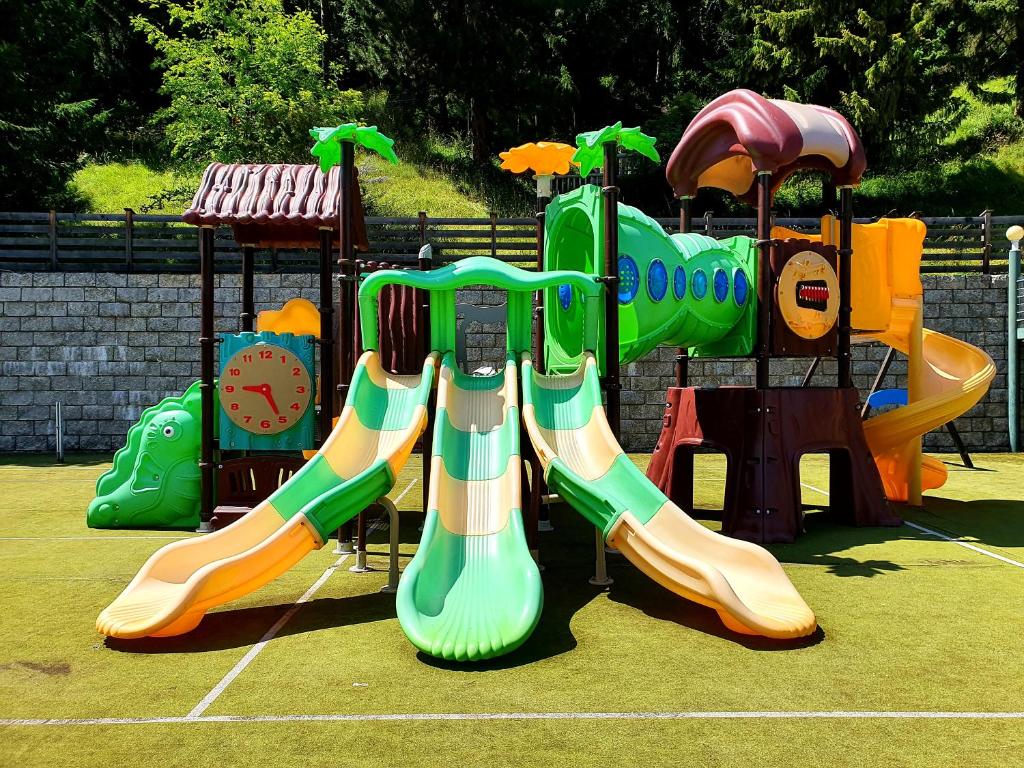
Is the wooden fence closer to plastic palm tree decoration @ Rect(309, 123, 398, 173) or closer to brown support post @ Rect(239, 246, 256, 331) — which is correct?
brown support post @ Rect(239, 246, 256, 331)

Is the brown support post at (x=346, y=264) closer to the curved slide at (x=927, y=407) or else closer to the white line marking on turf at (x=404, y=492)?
the white line marking on turf at (x=404, y=492)

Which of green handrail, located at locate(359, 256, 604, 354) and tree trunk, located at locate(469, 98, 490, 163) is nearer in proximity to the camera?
green handrail, located at locate(359, 256, 604, 354)

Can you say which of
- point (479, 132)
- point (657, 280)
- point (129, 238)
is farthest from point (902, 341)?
point (479, 132)

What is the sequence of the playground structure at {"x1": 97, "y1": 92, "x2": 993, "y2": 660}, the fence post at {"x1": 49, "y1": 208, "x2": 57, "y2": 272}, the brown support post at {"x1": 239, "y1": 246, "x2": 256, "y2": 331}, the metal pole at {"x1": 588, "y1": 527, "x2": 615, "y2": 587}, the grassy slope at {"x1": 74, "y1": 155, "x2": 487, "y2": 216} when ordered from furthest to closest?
the grassy slope at {"x1": 74, "y1": 155, "x2": 487, "y2": 216} < the fence post at {"x1": 49, "y1": 208, "x2": 57, "y2": 272} < the brown support post at {"x1": 239, "y1": 246, "x2": 256, "y2": 331} < the metal pole at {"x1": 588, "y1": 527, "x2": 615, "y2": 587} < the playground structure at {"x1": 97, "y1": 92, "x2": 993, "y2": 660}

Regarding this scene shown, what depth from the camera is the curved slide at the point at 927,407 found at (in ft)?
29.3

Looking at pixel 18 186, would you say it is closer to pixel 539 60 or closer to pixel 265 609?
pixel 539 60

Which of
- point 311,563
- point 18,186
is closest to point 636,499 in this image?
point 311,563

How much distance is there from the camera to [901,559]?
6.66 m

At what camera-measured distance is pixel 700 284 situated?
7.89m

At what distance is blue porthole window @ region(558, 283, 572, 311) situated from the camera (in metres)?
8.34

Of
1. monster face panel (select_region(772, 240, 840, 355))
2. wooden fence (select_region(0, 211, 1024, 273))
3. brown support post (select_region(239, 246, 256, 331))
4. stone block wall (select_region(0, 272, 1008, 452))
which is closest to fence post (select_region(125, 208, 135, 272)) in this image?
wooden fence (select_region(0, 211, 1024, 273))

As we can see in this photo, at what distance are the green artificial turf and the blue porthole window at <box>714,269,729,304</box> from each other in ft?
8.30

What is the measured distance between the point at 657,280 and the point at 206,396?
4.44m

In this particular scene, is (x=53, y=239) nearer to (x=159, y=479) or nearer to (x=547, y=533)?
(x=159, y=479)
